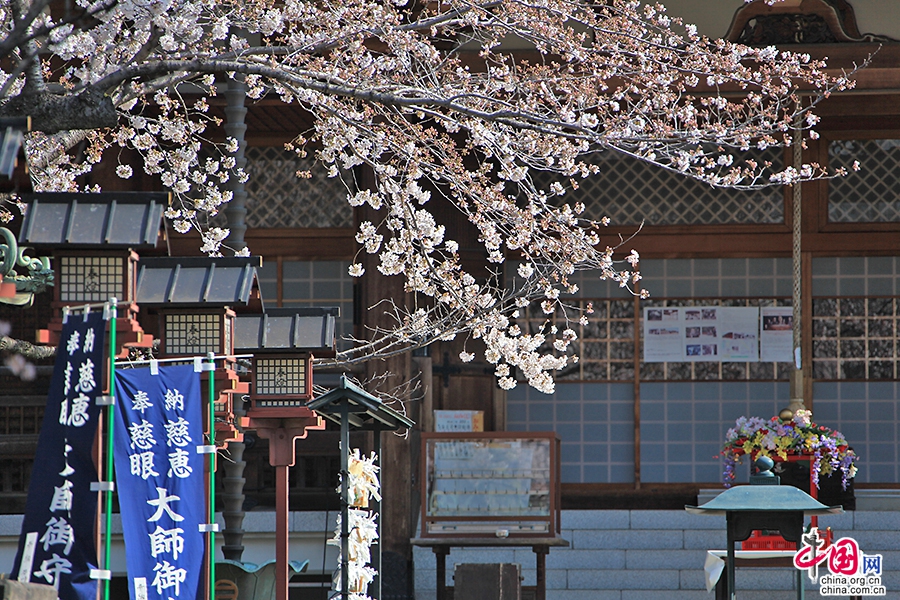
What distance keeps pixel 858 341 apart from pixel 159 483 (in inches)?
377

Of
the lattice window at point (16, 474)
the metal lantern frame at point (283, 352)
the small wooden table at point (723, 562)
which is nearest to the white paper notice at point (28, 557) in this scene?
the metal lantern frame at point (283, 352)

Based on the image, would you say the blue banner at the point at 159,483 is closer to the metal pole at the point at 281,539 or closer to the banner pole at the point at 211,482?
the banner pole at the point at 211,482

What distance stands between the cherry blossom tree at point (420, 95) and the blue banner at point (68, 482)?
1.81 meters

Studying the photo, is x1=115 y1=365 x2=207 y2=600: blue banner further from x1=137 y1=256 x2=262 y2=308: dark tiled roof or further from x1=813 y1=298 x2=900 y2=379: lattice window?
x1=813 y1=298 x2=900 y2=379: lattice window

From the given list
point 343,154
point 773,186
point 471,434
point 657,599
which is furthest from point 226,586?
point 773,186

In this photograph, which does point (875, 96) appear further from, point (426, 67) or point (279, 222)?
point (279, 222)

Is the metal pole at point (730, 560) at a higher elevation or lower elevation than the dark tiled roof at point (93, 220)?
lower

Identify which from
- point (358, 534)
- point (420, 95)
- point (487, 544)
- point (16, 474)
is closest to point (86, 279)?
point (420, 95)

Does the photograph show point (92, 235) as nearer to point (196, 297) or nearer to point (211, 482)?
point (196, 297)

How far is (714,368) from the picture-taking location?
1391 cm

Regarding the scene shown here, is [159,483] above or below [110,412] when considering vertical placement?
below

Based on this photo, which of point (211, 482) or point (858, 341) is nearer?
point (211, 482)

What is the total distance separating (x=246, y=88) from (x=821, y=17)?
19.8 feet

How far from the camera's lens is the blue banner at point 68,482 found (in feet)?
18.7
